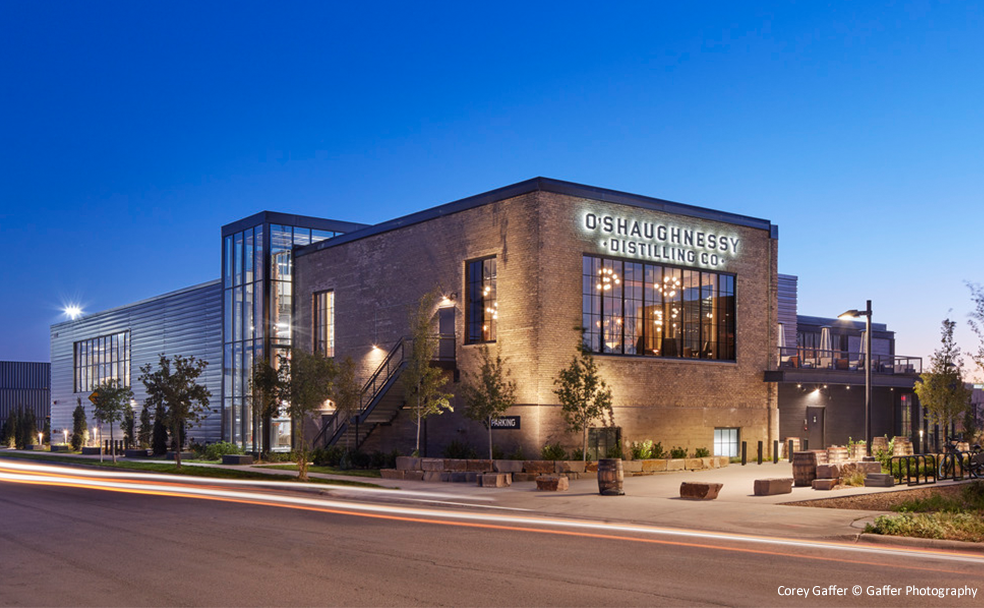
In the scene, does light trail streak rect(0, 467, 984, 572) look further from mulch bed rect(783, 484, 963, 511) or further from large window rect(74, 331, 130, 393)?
large window rect(74, 331, 130, 393)

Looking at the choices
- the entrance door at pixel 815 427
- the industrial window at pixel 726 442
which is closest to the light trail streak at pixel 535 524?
the industrial window at pixel 726 442

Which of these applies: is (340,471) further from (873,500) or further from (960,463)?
(960,463)

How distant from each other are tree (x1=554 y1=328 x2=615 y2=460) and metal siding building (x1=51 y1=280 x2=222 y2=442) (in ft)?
72.5

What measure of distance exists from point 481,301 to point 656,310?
6.94 meters

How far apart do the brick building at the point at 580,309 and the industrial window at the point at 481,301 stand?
0.20 feet

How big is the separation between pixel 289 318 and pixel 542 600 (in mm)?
37997

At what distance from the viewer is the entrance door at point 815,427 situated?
40.1m

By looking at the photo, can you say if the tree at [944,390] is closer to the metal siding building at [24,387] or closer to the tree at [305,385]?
the tree at [305,385]

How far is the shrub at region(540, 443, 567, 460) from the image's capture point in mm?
29906

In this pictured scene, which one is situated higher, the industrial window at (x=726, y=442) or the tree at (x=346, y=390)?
the tree at (x=346, y=390)

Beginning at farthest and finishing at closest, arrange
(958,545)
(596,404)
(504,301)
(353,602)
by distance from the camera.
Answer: (504,301)
(596,404)
(958,545)
(353,602)

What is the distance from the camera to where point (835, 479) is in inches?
957

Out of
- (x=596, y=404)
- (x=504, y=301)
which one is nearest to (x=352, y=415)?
(x=504, y=301)

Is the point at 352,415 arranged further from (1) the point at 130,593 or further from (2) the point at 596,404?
(1) the point at 130,593
